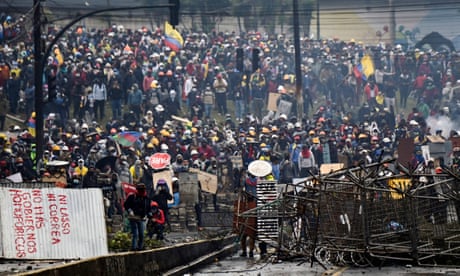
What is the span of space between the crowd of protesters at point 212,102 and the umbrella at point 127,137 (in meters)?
0.21

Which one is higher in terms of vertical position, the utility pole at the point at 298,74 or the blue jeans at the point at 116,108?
the utility pole at the point at 298,74

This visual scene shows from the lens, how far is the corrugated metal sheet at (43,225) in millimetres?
19844

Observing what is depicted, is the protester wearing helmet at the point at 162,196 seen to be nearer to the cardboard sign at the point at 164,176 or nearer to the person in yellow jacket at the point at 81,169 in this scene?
the cardboard sign at the point at 164,176

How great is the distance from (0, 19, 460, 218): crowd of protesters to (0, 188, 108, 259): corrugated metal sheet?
9737 mm

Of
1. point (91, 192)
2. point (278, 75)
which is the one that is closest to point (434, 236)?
point (91, 192)

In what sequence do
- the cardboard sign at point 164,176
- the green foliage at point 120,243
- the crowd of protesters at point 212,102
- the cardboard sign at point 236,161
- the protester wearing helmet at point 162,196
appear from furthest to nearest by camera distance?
the cardboard sign at point 236,161
the crowd of protesters at point 212,102
the cardboard sign at point 164,176
the protester wearing helmet at point 162,196
the green foliage at point 120,243

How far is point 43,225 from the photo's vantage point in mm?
19906

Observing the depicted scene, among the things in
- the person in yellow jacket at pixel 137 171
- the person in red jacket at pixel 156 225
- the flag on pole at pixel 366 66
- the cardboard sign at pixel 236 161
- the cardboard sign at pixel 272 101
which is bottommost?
the person in red jacket at pixel 156 225

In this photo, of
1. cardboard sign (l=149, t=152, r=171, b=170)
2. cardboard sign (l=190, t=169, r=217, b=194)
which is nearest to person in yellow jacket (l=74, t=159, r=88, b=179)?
cardboard sign (l=149, t=152, r=171, b=170)

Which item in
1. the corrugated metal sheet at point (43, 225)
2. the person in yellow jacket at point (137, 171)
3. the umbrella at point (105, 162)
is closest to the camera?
the corrugated metal sheet at point (43, 225)

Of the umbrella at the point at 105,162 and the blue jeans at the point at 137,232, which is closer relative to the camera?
the blue jeans at the point at 137,232

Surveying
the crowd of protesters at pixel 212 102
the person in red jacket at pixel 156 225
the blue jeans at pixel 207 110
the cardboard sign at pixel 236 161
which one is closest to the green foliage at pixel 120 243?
the person in red jacket at pixel 156 225

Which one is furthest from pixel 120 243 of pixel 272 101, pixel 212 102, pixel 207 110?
pixel 272 101

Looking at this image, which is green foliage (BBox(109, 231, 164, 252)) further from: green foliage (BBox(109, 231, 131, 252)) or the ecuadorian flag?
the ecuadorian flag
